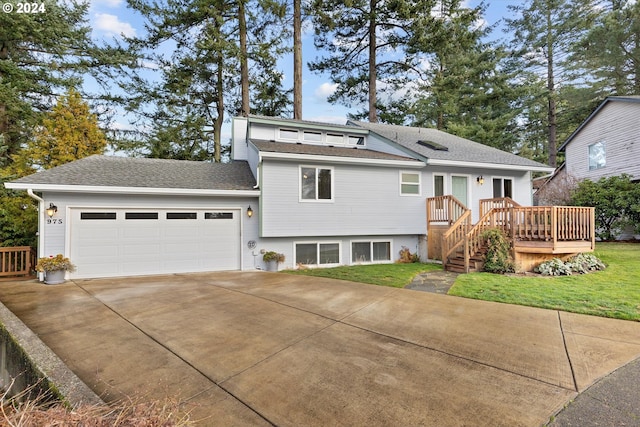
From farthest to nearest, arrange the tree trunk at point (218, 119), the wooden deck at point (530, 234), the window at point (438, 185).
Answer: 1. the tree trunk at point (218, 119)
2. the window at point (438, 185)
3. the wooden deck at point (530, 234)

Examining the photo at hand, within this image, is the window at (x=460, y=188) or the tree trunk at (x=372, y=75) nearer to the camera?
the window at (x=460, y=188)

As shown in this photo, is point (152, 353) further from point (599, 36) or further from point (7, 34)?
point (599, 36)

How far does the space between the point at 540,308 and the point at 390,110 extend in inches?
709

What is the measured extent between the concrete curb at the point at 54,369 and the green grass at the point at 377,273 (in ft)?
19.4

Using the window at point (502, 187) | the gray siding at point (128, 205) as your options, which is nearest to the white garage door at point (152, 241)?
the gray siding at point (128, 205)

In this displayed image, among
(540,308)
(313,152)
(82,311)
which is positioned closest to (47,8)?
(313,152)

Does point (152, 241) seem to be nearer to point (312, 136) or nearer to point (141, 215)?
point (141, 215)

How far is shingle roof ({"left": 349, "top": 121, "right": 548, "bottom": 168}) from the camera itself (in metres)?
11.8

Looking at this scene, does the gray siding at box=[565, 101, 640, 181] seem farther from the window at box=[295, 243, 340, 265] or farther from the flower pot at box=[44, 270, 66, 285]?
the flower pot at box=[44, 270, 66, 285]

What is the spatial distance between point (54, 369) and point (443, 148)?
13.0m

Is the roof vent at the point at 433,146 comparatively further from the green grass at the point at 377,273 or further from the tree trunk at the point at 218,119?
the tree trunk at the point at 218,119

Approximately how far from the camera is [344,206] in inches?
411

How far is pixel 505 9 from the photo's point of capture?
23.9m

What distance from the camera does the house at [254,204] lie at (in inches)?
338
